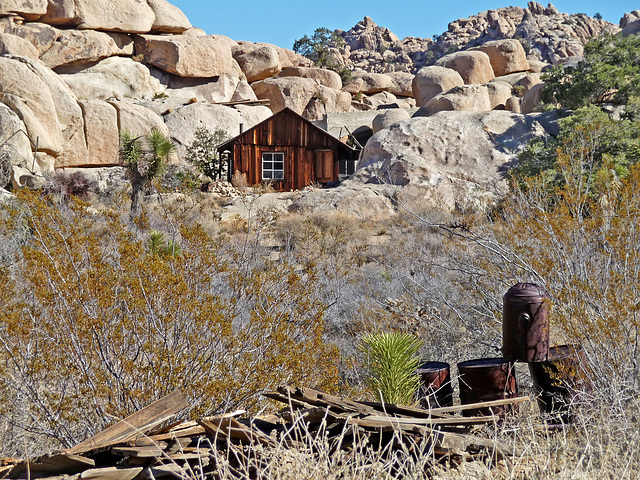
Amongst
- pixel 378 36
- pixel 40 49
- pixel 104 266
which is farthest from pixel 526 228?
pixel 378 36

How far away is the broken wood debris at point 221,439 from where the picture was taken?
3.34m

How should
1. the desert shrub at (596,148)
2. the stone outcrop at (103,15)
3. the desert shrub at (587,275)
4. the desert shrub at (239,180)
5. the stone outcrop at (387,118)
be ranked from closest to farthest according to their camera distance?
the desert shrub at (587,275) < the desert shrub at (596,148) < the desert shrub at (239,180) < the stone outcrop at (103,15) < the stone outcrop at (387,118)

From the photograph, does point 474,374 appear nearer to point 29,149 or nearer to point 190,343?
point 190,343

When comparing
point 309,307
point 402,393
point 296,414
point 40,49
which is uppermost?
point 40,49

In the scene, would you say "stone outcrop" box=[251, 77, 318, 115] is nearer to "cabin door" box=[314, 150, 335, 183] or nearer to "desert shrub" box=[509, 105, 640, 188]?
"cabin door" box=[314, 150, 335, 183]

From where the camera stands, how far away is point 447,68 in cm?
3984

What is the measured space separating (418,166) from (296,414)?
16563 mm

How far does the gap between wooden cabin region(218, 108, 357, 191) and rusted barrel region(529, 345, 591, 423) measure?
20.3 m

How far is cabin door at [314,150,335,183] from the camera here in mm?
25406

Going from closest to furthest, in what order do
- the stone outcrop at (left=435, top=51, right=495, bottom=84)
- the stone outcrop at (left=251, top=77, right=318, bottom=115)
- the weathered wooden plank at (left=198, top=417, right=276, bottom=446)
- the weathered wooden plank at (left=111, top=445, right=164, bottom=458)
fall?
the weathered wooden plank at (left=111, top=445, right=164, bottom=458) < the weathered wooden plank at (left=198, top=417, right=276, bottom=446) < the stone outcrop at (left=251, top=77, right=318, bottom=115) < the stone outcrop at (left=435, top=51, right=495, bottom=84)

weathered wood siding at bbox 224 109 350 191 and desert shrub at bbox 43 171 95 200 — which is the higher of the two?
weathered wood siding at bbox 224 109 350 191

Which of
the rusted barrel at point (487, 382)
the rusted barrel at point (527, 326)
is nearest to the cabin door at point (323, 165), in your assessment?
the rusted barrel at point (527, 326)

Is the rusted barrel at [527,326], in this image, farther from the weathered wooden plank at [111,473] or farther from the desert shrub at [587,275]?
the weathered wooden plank at [111,473]

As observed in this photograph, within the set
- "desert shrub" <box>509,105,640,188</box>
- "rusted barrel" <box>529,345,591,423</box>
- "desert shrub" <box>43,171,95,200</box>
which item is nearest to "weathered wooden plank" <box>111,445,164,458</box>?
"rusted barrel" <box>529,345,591,423</box>
